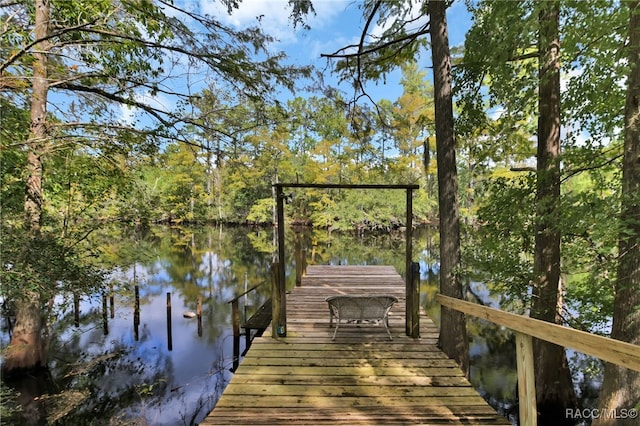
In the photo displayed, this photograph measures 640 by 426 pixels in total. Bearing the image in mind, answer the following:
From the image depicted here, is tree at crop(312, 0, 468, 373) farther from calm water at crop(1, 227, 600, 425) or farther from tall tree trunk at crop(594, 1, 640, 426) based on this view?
calm water at crop(1, 227, 600, 425)

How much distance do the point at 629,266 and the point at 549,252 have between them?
171 cm

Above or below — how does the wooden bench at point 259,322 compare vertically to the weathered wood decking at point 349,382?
below

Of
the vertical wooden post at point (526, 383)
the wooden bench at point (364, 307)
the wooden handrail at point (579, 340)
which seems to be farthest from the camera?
the wooden bench at point (364, 307)

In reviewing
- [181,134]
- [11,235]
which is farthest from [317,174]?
[11,235]

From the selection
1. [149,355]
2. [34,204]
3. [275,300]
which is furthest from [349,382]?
[149,355]

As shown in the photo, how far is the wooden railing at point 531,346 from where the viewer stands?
161cm

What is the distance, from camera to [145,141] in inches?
224

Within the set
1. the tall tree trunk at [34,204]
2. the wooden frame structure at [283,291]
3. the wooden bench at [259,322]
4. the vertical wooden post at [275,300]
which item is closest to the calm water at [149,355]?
the tall tree trunk at [34,204]

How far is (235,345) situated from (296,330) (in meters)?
4.13

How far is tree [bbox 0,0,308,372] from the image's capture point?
4.58 m

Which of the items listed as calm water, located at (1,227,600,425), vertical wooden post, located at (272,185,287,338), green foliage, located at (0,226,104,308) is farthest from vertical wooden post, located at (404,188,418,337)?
green foliage, located at (0,226,104,308)

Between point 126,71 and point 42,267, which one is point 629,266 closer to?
point 42,267

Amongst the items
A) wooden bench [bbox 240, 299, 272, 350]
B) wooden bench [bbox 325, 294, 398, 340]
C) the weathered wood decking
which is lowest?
wooden bench [bbox 240, 299, 272, 350]

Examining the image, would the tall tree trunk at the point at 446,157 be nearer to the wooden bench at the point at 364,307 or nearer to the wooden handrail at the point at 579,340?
the wooden bench at the point at 364,307
